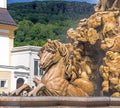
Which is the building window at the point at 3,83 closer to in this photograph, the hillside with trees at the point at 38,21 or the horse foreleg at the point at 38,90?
the hillside with trees at the point at 38,21

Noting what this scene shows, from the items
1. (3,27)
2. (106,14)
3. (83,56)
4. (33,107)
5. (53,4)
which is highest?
(53,4)

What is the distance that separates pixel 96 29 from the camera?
1210 centimetres

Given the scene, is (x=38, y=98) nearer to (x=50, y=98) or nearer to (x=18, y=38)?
(x=50, y=98)

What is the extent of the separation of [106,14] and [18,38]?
190 ft

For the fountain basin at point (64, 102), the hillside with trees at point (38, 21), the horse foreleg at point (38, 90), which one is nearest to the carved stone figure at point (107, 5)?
the horse foreleg at point (38, 90)

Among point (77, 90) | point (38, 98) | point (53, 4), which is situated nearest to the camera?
point (38, 98)

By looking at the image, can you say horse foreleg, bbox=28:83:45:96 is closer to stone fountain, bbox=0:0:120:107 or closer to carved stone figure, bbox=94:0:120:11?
stone fountain, bbox=0:0:120:107

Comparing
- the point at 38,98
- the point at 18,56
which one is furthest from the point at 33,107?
the point at 18,56

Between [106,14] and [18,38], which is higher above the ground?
[18,38]

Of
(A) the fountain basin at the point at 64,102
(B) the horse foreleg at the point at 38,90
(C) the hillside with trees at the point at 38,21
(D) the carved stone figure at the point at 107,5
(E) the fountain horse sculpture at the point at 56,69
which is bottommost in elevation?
(A) the fountain basin at the point at 64,102

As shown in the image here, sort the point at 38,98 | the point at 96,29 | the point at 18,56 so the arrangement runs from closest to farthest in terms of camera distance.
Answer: the point at 38,98 < the point at 96,29 < the point at 18,56

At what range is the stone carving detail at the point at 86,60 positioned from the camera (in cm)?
1077

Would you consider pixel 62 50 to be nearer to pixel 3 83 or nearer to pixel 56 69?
pixel 56 69

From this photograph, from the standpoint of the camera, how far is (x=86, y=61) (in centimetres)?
1223
